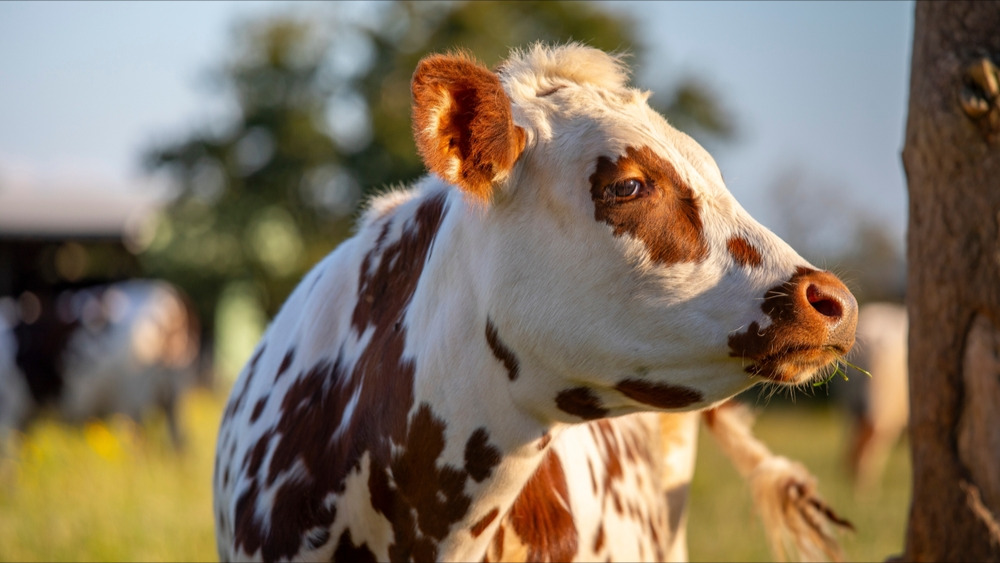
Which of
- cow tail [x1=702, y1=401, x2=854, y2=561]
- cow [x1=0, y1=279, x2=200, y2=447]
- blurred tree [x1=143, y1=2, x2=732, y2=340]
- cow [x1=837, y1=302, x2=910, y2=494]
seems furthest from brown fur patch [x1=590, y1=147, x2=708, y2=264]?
blurred tree [x1=143, y1=2, x2=732, y2=340]

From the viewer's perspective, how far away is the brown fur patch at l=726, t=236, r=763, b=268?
2029mm

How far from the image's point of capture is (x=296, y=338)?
114 inches

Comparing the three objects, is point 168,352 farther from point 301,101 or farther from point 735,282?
point 301,101

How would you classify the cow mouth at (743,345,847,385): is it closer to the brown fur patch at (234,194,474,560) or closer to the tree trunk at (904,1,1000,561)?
the brown fur patch at (234,194,474,560)

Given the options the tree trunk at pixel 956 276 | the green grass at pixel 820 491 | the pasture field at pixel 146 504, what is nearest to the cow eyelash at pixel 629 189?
the tree trunk at pixel 956 276

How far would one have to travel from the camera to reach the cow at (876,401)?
10344 millimetres

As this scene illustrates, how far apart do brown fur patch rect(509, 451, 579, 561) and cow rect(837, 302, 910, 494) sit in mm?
8369

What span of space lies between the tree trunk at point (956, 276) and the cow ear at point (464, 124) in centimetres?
169

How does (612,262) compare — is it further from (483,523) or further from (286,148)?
(286,148)

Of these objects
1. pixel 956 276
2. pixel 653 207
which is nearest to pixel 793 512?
pixel 956 276

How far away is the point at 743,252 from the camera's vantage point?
204 centimetres

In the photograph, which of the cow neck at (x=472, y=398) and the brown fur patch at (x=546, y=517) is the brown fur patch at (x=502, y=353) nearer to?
the cow neck at (x=472, y=398)

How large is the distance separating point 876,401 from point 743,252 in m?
9.96

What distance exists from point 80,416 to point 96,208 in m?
17.4
